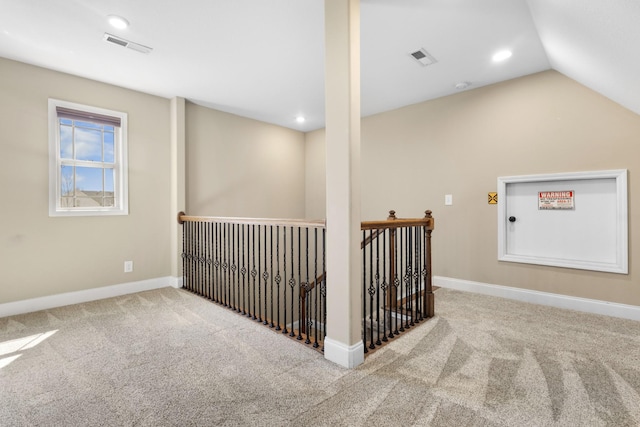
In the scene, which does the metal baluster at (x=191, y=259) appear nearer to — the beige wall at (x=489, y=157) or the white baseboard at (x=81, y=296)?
the white baseboard at (x=81, y=296)

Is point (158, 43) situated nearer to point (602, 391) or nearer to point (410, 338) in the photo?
point (410, 338)

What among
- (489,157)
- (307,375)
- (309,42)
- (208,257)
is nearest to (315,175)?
(208,257)

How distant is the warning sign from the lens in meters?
3.03

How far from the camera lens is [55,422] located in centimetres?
144

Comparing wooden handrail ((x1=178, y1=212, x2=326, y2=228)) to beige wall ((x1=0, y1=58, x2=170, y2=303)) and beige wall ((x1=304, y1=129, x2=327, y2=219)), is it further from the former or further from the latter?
beige wall ((x1=304, y1=129, x2=327, y2=219))

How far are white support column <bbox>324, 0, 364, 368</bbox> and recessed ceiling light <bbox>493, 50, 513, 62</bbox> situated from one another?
165 cm

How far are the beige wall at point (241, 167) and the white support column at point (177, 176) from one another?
16 cm

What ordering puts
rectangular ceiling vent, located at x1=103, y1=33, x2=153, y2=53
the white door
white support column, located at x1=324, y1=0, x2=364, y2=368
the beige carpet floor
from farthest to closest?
the white door < rectangular ceiling vent, located at x1=103, y1=33, x2=153, y2=53 < white support column, located at x1=324, y1=0, x2=364, y2=368 < the beige carpet floor

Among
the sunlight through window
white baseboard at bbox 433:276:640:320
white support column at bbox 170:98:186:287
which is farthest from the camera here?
white support column at bbox 170:98:186:287

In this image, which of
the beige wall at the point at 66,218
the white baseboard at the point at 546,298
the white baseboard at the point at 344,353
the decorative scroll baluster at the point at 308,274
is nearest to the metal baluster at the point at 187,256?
the decorative scroll baluster at the point at 308,274

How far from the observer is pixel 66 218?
3.20 m

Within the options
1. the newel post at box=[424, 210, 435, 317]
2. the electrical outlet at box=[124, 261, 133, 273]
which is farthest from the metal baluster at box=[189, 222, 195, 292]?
the newel post at box=[424, 210, 435, 317]

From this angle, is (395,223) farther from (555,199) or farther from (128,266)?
(128,266)

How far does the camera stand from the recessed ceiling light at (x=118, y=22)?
225cm
